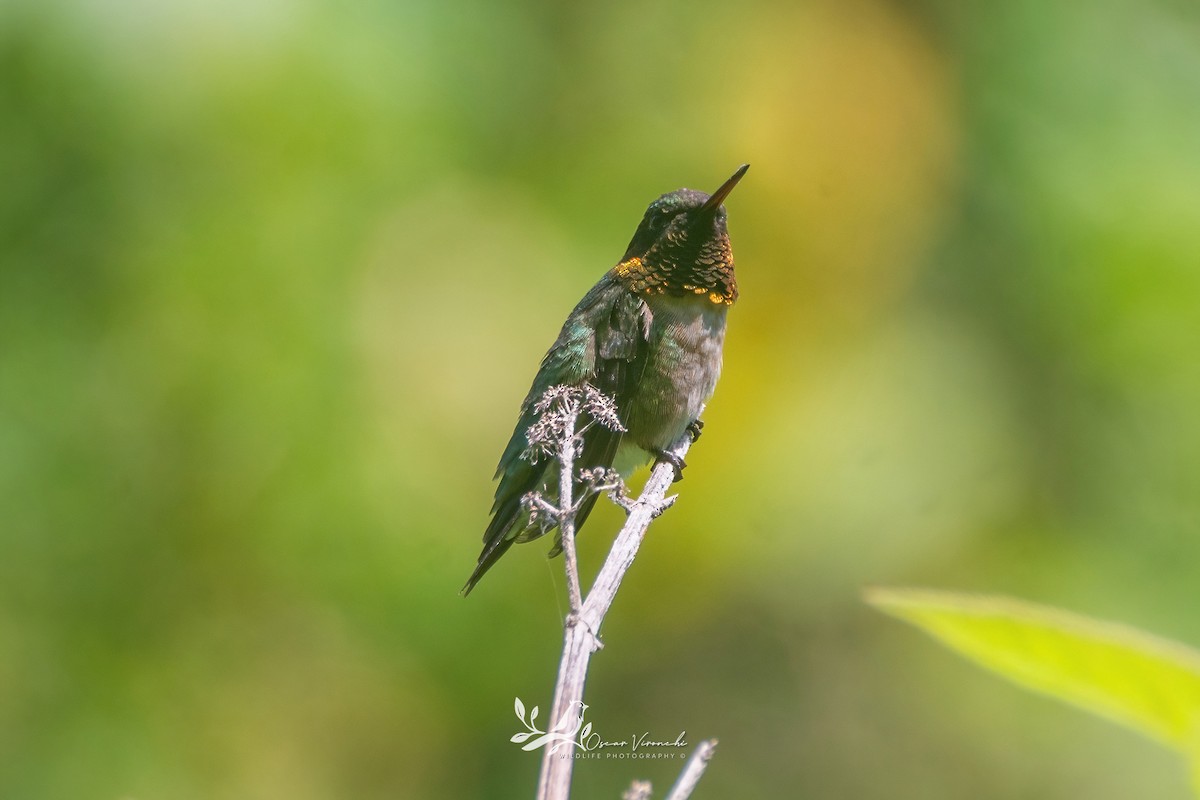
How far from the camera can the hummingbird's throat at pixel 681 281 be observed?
137 inches

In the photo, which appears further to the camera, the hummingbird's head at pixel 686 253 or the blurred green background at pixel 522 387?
the blurred green background at pixel 522 387

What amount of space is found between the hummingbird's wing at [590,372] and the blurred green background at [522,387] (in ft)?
3.36

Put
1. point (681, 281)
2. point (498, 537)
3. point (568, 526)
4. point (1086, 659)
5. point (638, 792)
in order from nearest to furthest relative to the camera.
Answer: point (1086, 659) → point (638, 792) → point (568, 526) → point (498, 537) → point (681, 281)

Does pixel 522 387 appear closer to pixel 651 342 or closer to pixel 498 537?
pixel 651 342

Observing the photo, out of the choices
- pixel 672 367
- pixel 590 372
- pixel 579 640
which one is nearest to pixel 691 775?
pixel 579 640

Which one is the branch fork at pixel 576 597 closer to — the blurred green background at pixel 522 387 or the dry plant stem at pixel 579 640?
the dry plant stem at pixel 579 640

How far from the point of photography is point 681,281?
3.47m

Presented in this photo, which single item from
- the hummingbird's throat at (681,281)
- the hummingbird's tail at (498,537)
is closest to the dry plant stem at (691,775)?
the hummingbird's tail at (498,537)

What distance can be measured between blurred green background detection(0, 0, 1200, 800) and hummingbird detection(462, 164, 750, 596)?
102 centimetres

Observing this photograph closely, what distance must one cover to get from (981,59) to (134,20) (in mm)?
3825

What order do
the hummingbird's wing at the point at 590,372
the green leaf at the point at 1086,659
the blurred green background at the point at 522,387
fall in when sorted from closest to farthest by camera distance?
the green leaf at the point at 1086,659 → the hummingbird's wing at the point at 590,372 → the blurred green background at the point at 522,387

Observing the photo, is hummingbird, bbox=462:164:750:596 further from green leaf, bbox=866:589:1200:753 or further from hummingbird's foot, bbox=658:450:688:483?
green leaf, bbox=866:589:1200:753

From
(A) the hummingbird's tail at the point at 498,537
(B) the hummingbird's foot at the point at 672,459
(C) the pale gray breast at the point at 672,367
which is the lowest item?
(A) the hummingbird's tail at the point at 498,537

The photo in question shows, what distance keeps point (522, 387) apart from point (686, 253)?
1.27 metres
